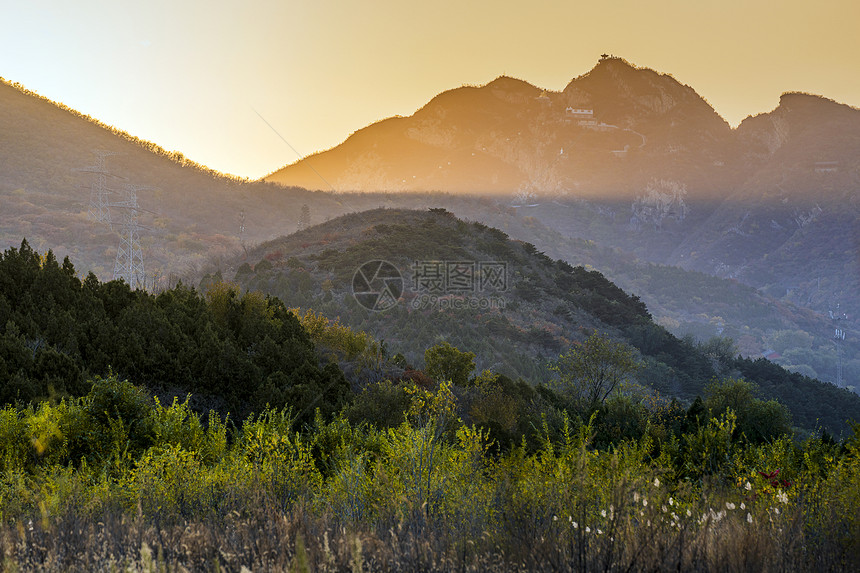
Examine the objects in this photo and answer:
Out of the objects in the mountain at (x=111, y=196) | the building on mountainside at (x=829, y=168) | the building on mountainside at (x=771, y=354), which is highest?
the building on mountainside at (x=829, y=168)

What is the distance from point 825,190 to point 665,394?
625 feet

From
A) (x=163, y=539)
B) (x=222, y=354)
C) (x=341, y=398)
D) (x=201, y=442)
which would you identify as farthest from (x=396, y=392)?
(x=163, y=539)

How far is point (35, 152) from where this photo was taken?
110 m

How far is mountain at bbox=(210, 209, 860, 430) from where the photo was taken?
1906 inches

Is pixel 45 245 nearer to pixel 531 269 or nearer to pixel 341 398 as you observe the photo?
pixel 531 269
